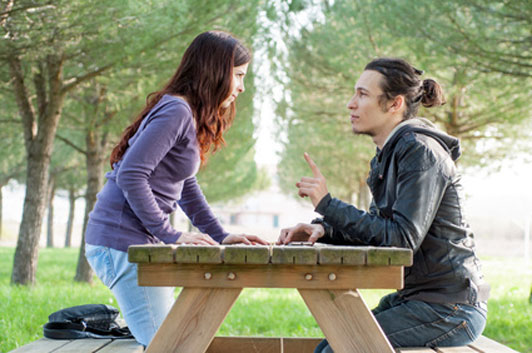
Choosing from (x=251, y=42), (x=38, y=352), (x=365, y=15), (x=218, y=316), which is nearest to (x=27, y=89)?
(x=251, y=42)

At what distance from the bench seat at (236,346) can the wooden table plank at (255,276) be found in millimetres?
455

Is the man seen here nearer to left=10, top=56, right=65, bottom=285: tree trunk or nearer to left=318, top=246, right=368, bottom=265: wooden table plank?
left=318, top=246, right=368, bottom=265: wooden table plank

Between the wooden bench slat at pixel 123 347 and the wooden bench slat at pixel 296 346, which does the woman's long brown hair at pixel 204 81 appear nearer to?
the wooden bench slat at pixel 123 347

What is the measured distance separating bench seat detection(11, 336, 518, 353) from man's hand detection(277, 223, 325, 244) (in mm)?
558

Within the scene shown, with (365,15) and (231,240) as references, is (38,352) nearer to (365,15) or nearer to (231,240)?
(231,240)

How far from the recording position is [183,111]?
8.44 ft

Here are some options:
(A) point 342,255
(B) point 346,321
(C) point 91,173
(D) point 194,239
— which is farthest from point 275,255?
(C) point 91,173

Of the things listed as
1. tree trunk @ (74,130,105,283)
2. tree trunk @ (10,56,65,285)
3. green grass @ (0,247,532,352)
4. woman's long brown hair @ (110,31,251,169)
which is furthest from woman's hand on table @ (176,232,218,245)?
tree trunk @ (74,130,105,283)

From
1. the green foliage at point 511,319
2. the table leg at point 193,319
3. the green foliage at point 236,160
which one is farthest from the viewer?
the green foliage at point 236,160

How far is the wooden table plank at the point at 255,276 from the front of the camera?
206 centimetres

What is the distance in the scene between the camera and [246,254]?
78.3 inches

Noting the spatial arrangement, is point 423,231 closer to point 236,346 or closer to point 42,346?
point 236,346

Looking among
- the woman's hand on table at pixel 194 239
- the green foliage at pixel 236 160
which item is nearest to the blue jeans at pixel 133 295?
the woman's hand on table at pixel 194 239

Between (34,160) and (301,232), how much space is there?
7125 mm
